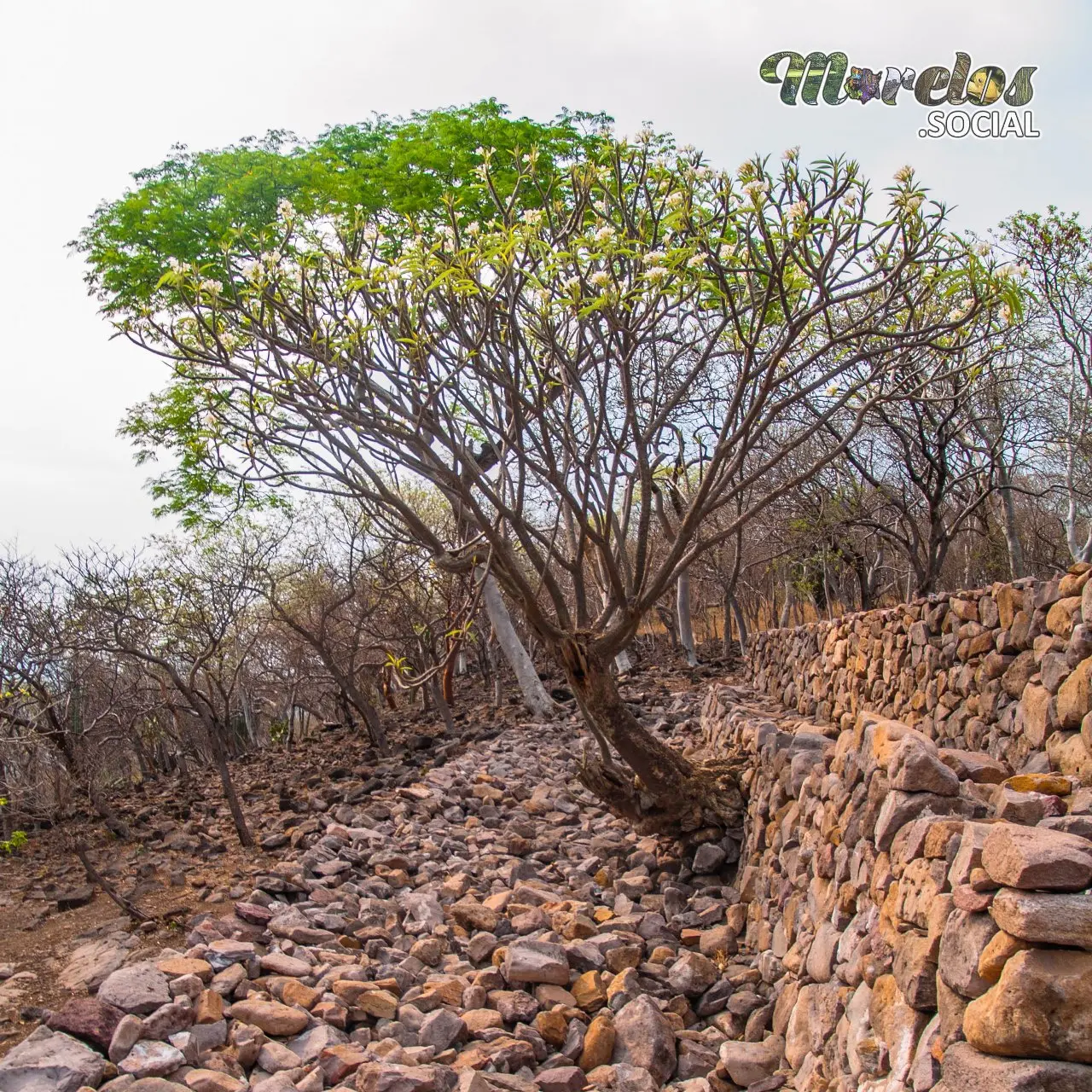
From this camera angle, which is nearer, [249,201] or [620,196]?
[620,196]

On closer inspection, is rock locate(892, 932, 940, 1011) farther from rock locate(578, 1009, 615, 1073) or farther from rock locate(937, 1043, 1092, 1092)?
rock locate(578, 1009, 615, 1073)

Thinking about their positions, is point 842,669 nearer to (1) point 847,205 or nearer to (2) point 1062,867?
(1) point 847,205

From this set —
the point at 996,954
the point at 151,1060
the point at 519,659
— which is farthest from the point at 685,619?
the point at 996,954

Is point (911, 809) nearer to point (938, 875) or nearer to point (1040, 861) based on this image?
point (938, 875)

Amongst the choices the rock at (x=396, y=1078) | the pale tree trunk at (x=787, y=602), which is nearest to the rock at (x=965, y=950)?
the rock at (x=396, y=1078)

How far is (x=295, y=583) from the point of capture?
60.4ft

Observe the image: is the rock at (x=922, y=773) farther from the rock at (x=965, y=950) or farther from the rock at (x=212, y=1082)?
the rock at (x=212, y=1082)

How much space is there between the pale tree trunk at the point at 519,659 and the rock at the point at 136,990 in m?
8.65

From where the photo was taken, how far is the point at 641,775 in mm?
6074

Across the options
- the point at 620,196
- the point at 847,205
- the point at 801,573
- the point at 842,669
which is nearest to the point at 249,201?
the point at 620,196

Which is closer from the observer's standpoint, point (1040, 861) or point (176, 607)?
point (1040, 861)

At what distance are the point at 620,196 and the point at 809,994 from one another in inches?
163

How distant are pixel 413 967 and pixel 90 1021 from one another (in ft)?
5.29

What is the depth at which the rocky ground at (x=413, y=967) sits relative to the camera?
362 cm
